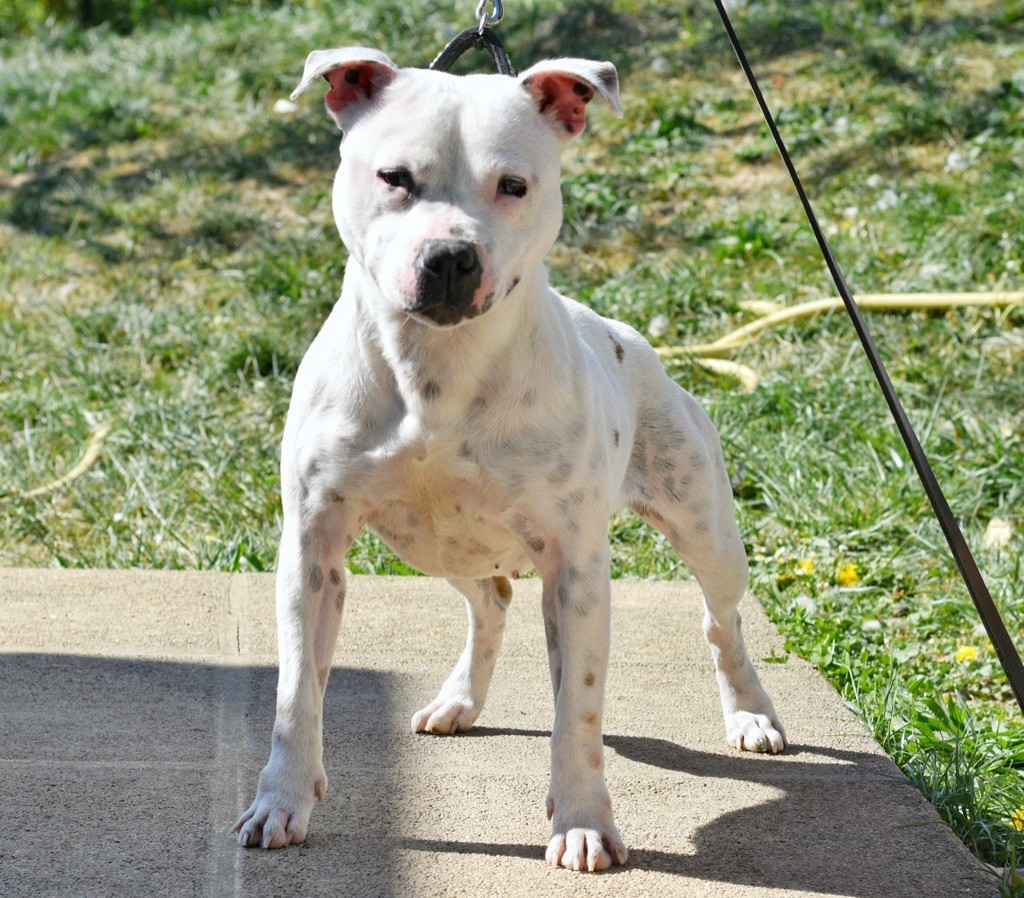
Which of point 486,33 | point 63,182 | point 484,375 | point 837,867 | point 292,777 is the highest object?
point 486,33

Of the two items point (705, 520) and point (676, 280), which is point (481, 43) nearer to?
point (705, 520)

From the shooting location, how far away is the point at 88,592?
4.48 metres

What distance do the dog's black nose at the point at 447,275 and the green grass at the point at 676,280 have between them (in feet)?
5.41

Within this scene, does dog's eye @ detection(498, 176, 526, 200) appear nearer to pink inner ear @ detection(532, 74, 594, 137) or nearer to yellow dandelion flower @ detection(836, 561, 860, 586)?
pink inner ear @ detection(532, 74, 594, 137)

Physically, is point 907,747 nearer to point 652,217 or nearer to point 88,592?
point 88,592

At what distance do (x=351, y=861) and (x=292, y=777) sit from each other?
21 centimetres

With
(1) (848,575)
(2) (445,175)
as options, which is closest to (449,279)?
(2) (445,175)

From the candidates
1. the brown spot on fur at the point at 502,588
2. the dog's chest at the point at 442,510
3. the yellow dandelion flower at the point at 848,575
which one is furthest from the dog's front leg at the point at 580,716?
the yellow dandelion flower at the point at 848,575

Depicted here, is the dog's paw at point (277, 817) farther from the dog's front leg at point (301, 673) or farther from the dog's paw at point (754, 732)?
the dog's paw at point (754, 732)

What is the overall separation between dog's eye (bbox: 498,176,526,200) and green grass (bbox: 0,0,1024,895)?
175cm

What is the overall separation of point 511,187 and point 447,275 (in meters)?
0.28

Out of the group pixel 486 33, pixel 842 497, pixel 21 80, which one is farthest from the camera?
pixel 21 80

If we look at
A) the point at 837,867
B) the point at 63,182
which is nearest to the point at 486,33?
the point at 837,867

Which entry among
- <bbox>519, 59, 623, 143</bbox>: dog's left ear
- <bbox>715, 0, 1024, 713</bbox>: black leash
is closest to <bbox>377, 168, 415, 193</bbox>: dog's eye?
<bbox>519, 59, 623, 143</bbox>: dog's left ear
